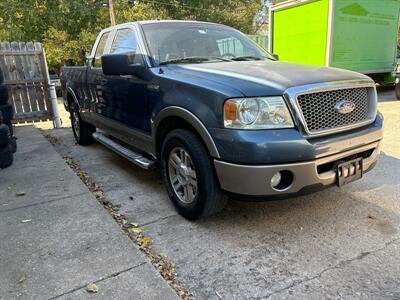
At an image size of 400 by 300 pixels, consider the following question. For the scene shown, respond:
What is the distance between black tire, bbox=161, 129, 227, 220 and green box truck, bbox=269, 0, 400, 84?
24.7ft

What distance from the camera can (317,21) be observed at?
371 inches

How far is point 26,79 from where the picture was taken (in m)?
7.93

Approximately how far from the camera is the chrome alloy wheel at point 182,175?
2.96 metres

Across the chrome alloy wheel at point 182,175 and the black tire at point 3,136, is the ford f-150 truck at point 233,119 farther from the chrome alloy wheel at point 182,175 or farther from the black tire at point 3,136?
the black tire at point 3,136

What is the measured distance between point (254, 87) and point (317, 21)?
8091 mm

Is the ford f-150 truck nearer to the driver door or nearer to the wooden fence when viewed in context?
the driver door

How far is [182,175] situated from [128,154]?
1.15 meters

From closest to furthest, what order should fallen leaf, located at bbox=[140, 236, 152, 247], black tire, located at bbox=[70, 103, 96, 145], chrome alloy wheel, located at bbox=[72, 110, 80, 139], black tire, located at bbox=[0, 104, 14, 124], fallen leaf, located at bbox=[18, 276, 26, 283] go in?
fallen leaf, located at bbox=[18, 276, 26, 283], fallen leaf, located at bbox=[140, 236, 152, 247], black tire, located at bbox=[0, 104, 14, 124], black tire, located at bbox=[70, 103, 96, 145], chrome alloy wheel, located at bbox=[72, 110, 80, 139]

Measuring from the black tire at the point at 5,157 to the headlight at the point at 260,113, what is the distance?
3.67 m

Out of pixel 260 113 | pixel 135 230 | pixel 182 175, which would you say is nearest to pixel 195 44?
pixel 182 175

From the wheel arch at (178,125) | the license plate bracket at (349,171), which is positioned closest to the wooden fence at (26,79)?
the wheel arch at (178,125)

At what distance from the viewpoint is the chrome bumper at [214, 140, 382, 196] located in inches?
95.3

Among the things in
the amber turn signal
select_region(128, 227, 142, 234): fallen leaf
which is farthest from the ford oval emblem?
select_region(128, 227, 142, 234): fallen leaf

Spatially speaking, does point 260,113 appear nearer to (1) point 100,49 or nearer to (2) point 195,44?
(2) point 195,44
